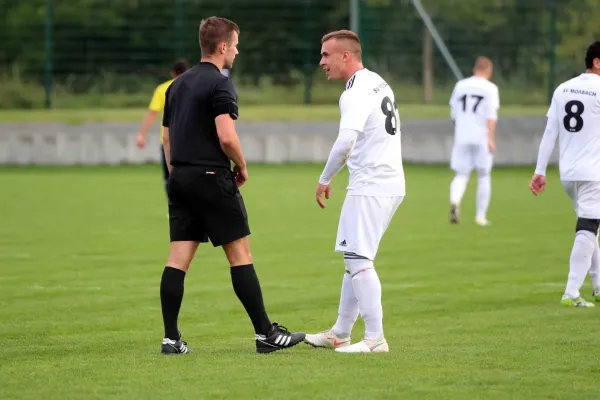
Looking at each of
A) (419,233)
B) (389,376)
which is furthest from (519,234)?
(389,376)

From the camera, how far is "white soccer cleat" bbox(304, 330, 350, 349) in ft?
28.4

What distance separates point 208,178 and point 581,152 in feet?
14.1

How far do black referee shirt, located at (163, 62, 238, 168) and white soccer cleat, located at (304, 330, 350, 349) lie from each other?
1360mm

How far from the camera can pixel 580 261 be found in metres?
11.2

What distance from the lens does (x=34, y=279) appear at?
12.9 m

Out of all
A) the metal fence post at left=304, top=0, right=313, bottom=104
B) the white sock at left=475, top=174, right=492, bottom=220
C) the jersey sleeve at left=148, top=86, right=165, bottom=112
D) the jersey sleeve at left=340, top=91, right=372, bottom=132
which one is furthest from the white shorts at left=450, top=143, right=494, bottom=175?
the metal fence post at left=304, top=0, right=313, bottom=104

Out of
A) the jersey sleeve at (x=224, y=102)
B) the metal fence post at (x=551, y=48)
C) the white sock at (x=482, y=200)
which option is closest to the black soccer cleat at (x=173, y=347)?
the jersey sleeve at (x=224, y=102)

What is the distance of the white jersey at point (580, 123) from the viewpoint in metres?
11.2

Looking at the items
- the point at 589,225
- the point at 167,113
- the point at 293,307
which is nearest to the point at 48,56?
the point at 293,307

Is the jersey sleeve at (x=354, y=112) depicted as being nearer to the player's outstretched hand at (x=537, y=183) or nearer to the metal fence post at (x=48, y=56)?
the player's outstretched hand at (x=537, y=183)

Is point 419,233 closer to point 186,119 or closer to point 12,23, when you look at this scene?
point 186,119

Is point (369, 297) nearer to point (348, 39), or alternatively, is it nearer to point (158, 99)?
point (348, 39)

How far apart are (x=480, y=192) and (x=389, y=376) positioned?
1180cm

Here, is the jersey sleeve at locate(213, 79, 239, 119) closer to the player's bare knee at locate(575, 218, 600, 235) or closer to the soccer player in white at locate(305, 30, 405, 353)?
the soccer player in white at locate(305, 30, 405, 353)
